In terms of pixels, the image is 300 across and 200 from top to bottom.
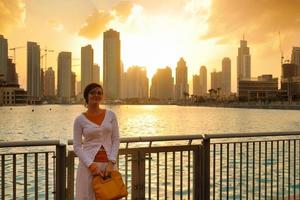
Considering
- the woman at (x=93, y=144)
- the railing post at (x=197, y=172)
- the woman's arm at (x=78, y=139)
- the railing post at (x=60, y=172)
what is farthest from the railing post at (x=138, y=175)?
the woman's arm at (x=78, y=139)

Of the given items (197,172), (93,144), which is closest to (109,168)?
(93,144)

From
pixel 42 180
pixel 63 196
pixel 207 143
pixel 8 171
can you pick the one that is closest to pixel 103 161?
pixel 63 196

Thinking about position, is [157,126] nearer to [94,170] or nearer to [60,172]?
[60,172]

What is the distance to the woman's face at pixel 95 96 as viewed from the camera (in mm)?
5168

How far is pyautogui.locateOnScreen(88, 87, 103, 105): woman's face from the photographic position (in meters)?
5.17

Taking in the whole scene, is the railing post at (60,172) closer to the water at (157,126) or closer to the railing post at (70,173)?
the railing post at (70,173)

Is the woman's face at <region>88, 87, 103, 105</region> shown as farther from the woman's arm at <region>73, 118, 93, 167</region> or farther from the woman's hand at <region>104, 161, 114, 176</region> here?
the woman's hand at <region>104, 161, 114, 176</region>

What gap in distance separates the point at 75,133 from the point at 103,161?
0.48m

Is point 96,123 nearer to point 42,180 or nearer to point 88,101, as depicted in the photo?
point 88,101

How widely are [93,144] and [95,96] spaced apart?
1.96ft

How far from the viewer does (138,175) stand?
21.1 feet

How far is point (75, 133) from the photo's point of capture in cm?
505

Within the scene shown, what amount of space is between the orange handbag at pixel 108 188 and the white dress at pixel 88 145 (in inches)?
6.1

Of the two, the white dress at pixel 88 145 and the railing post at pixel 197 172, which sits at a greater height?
the white dress at pixel 88 145
